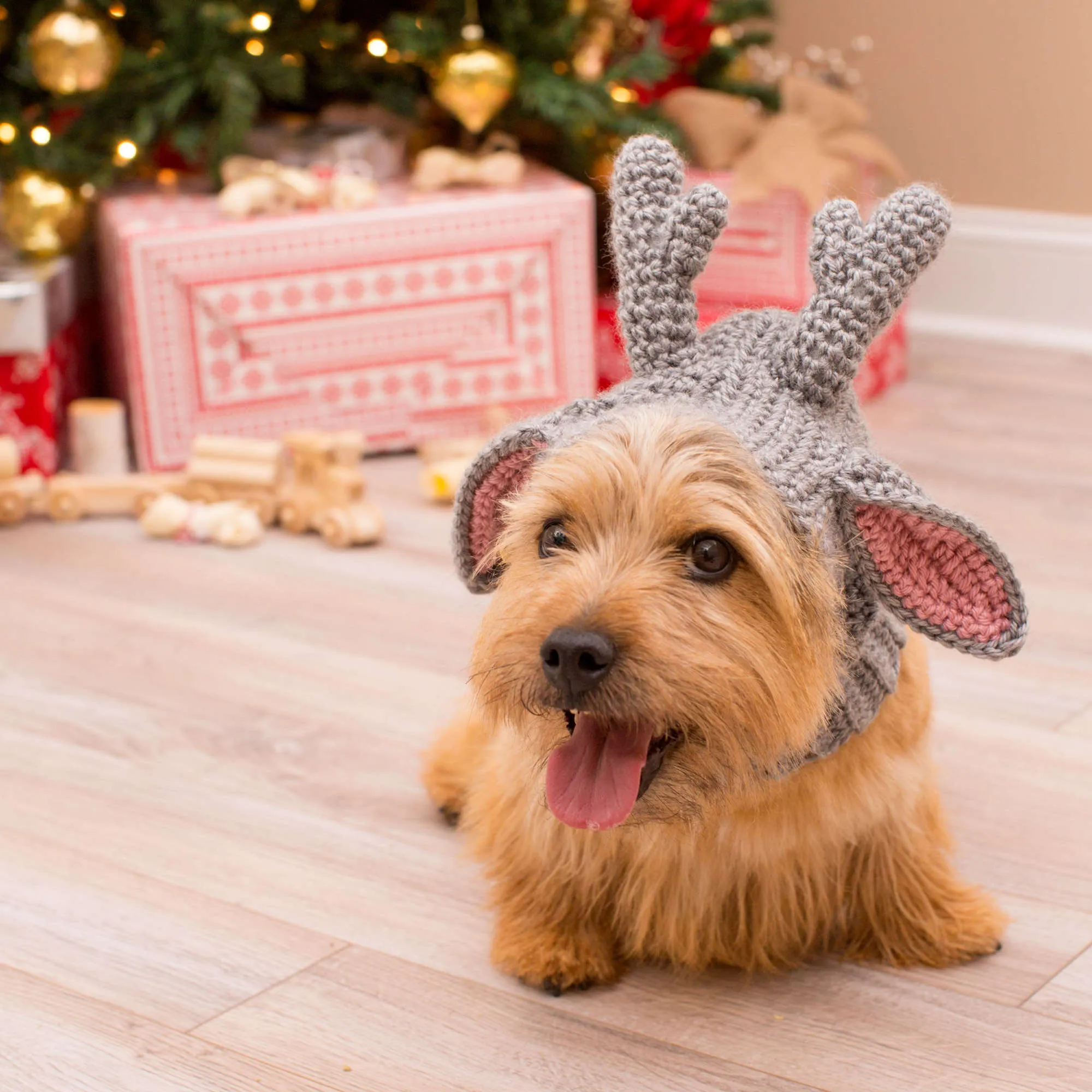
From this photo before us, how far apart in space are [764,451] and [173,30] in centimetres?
172

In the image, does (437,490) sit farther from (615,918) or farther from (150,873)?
(615,918)

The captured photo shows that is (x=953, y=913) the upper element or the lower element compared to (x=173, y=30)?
lower

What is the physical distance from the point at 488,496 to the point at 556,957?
342 millimetres

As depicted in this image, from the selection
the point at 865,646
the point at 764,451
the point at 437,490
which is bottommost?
the point at 437,490

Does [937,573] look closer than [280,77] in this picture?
Yes

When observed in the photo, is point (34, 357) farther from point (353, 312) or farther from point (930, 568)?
point (930, 568)

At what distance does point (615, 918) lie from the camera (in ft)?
4.02

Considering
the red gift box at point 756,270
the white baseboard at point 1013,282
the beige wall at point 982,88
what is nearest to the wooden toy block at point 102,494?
the red gift box at point 756,270

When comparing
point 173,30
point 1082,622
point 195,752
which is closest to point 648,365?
point 195,752

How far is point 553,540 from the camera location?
1.08 m

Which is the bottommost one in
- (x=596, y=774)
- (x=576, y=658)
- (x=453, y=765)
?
(x=453, y=765)

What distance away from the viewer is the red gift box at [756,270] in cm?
260

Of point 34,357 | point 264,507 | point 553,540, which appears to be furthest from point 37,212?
point 553,540

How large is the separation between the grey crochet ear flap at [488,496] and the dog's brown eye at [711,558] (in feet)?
0.52
